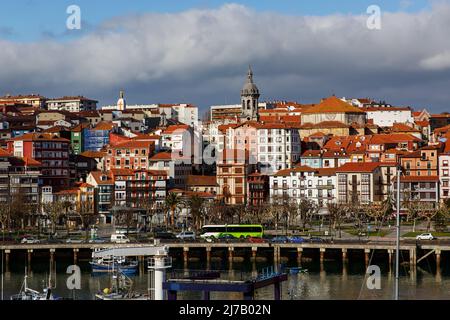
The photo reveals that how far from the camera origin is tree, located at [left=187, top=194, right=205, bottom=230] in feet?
257

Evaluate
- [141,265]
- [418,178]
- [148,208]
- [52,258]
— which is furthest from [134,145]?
[141,265]

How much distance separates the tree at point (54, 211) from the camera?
75500mm

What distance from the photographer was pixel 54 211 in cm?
7669

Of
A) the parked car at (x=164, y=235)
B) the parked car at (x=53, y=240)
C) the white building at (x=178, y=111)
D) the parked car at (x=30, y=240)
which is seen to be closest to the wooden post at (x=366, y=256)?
the parked car at (x=164, y=235)

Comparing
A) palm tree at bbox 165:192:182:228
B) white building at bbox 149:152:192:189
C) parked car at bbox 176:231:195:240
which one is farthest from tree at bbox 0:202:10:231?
white building at bbox 149:152:192:189

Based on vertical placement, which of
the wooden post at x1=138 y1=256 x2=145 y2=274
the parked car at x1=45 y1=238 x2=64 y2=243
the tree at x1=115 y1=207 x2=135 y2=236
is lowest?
the wooden post at x1=138 y1=256 x2=145 y2=274

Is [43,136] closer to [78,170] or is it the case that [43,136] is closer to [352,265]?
[78,170]

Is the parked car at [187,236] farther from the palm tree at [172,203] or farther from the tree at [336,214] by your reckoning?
the palm tree at [172,203]

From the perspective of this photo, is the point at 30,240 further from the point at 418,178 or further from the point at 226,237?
the point at 418,178

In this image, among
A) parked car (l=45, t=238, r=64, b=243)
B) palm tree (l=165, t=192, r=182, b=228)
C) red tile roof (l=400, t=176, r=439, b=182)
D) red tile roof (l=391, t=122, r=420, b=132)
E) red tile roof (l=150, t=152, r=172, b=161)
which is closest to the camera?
parked car (l=45, t=238, r=64, b=243)

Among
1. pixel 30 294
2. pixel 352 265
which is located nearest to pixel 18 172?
pixel 352 265

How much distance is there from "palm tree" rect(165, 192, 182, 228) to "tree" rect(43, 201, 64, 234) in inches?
354

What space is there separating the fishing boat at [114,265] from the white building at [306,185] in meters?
33.2

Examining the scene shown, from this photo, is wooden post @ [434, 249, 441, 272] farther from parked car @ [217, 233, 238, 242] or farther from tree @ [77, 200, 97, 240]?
tree @ [77, 200, 97, 240]
